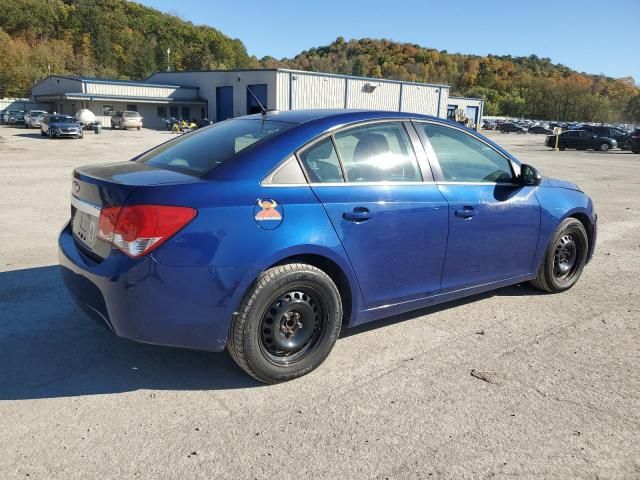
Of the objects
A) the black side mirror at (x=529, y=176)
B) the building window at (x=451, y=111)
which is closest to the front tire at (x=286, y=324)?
the black side mirror at (x=529, y=176)

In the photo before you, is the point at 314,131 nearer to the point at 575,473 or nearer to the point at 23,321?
the point at 575,473

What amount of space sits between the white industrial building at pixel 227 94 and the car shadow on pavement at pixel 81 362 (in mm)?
42998

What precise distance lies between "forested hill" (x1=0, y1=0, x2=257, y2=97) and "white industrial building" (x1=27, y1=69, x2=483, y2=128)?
6395 cm

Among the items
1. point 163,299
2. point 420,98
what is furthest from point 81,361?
point 420,98

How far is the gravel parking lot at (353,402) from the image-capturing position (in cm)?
255

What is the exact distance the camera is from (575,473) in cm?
253

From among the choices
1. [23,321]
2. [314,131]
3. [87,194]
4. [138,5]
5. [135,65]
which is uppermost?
[138,5]

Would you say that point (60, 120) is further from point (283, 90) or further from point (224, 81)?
point (224, 81)

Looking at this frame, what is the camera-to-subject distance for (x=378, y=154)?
3723 mm

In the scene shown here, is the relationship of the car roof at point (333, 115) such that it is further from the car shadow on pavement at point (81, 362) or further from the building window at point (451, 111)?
the building window at point (451, 111)

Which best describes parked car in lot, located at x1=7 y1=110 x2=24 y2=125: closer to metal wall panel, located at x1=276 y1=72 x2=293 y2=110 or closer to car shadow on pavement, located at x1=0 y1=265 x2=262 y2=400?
metal wall panel, located at x1=276 y1=72 x2=293 y2=110

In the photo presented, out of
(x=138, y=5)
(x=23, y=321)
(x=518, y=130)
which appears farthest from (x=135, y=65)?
(x=23, y=321)

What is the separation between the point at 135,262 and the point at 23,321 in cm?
184

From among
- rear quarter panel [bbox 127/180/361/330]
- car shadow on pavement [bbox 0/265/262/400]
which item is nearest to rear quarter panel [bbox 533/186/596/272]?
rear quarter panel [bbox 127/180/361/330]
